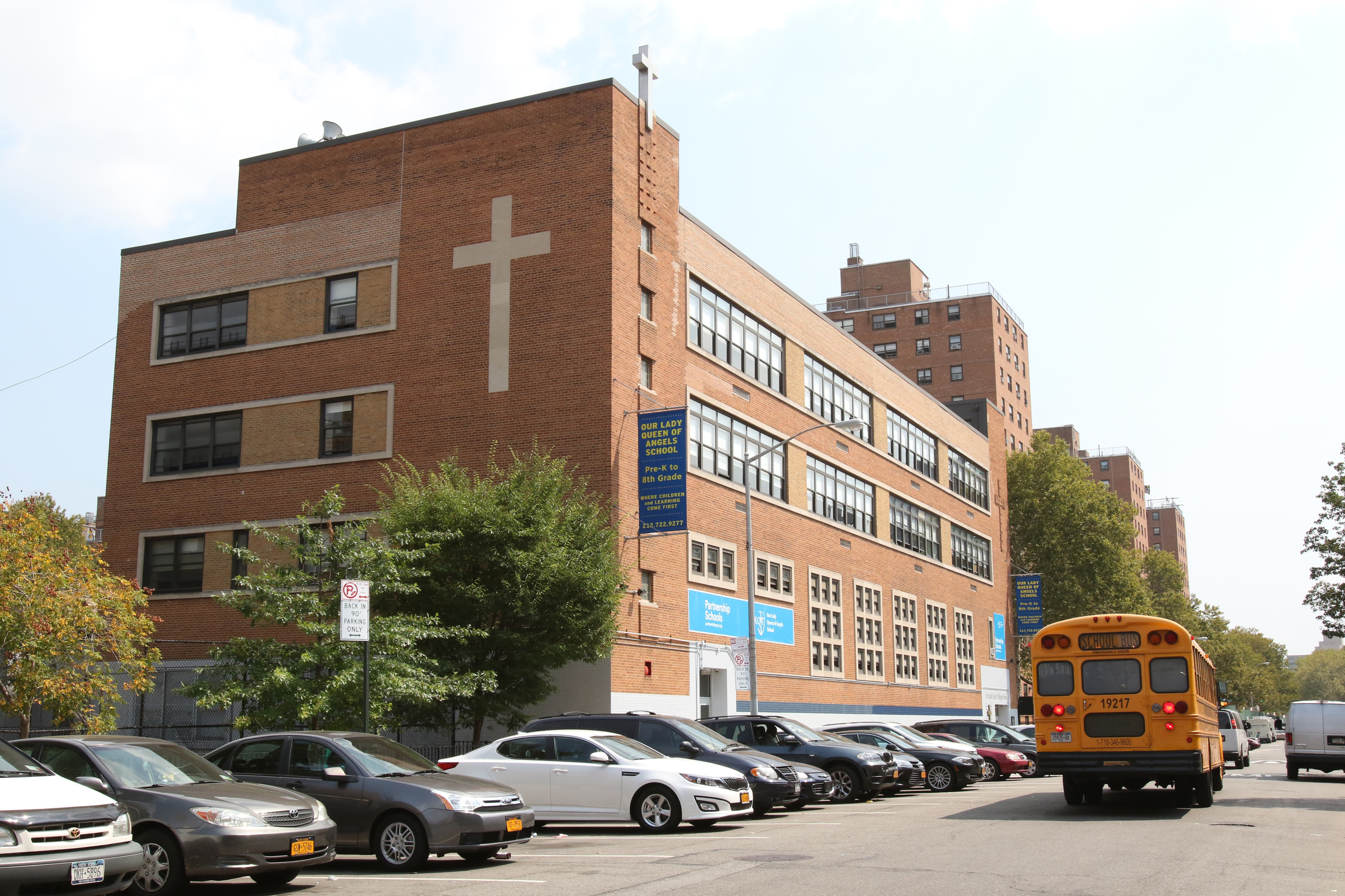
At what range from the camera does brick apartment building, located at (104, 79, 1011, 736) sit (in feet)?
107

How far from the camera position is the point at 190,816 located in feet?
37.7

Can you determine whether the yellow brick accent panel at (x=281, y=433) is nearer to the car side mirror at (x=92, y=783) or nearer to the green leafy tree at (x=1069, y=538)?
the car side mirror at (x=92, y=783)

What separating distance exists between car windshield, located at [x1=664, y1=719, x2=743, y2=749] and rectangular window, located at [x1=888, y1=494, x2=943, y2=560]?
3302cm

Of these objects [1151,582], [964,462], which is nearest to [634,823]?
[964,462]

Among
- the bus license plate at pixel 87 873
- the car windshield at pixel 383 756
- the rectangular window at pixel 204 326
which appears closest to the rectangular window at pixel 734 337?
the rectangular window at pixel 204 326

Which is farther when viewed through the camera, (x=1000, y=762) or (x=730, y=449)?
(x=730, y=449)

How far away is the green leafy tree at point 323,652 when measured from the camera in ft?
72.7

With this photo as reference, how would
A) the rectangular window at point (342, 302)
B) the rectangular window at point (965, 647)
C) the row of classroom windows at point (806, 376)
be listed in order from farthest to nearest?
the rectangular window at point (965, 647), the row of classroom windows at point (806, 376), the rectangular window at point (342, 302)

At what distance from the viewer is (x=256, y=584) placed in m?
22.8

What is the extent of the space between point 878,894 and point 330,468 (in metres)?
26.7

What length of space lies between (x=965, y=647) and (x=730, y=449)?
27.7 meters

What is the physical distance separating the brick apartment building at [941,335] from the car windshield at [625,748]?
75528 millimetres

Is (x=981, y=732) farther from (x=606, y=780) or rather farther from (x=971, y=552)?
(x=971, y=552)

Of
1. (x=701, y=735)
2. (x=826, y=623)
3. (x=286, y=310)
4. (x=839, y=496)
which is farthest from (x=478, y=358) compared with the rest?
(x=839, y=496)
